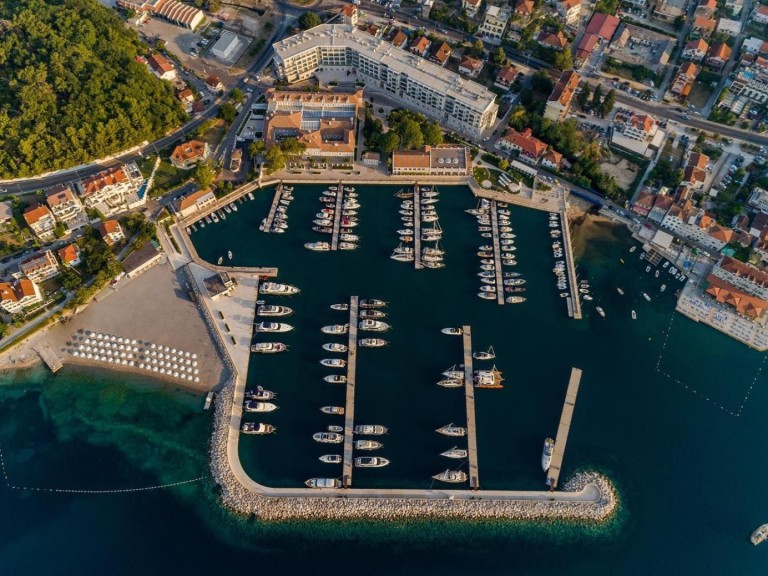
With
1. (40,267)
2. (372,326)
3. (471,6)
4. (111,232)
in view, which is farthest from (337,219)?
(471,6)

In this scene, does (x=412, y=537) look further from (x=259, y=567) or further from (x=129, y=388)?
(x=129, y=388)

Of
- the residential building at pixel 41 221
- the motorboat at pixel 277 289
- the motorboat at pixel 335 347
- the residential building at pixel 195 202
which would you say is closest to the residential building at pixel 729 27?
the motorboat at pixel 335 347

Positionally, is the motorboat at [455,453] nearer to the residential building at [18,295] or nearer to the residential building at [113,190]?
the residential building at [18,295]

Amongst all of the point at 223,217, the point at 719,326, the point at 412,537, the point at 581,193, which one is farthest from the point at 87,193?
the point at 719,326

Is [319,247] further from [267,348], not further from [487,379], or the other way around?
[487,379]

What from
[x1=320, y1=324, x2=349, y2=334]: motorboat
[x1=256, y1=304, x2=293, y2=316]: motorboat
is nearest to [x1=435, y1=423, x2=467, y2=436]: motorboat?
[x1=320, y1=324, x2=349, y2=334]: motorboat
